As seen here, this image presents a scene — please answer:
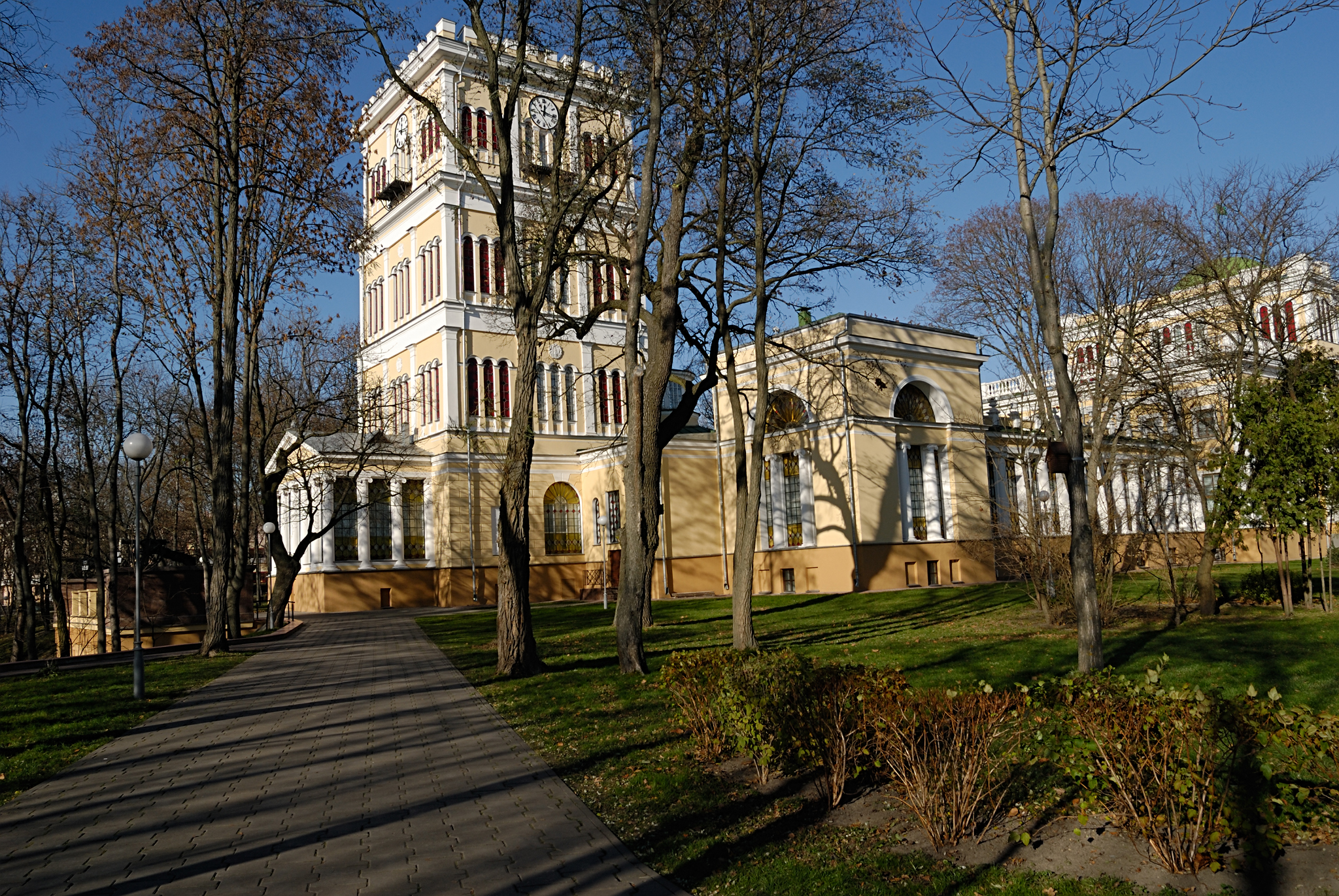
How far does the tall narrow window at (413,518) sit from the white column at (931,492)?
19756 mm

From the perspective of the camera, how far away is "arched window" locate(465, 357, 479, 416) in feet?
129

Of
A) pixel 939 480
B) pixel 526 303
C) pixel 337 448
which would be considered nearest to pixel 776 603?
pixel 939 480

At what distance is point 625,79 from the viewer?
16547 millimetres

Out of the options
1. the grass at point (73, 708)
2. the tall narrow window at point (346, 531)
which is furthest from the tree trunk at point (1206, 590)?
the tall narrow window at point (346, 531)

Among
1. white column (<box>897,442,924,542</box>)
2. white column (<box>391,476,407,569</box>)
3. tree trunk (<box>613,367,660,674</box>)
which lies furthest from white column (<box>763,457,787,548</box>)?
tree trunk (<box>613,367,660,674</box>)

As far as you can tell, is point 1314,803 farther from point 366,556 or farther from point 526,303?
point 366,556

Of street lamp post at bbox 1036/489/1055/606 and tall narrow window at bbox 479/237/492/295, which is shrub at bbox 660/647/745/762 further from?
tall narrow window at bbox 479/237/492/295

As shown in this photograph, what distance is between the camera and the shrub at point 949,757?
5715 millimetres

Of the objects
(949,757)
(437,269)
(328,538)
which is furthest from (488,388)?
(949,757)

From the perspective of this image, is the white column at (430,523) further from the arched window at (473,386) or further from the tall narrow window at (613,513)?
the tall narrow window at (613,513)

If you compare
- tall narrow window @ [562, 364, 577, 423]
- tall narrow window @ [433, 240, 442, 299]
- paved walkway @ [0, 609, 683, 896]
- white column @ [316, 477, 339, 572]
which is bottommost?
paved walkway @ [0, 609, 683, 896]

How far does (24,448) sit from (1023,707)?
2824 cm

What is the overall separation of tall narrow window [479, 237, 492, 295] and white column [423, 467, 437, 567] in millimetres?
8079

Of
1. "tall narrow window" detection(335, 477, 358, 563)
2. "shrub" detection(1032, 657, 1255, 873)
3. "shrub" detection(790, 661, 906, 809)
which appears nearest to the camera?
"shrub" detection(1032, 657, 1255, 873)
